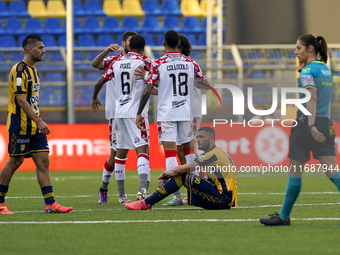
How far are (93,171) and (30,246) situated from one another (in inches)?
369

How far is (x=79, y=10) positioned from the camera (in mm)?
23438

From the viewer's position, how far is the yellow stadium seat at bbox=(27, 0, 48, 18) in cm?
2353

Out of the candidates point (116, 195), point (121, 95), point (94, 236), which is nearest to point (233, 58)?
point (116, 195)

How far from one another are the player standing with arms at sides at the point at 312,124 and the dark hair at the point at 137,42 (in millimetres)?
2495

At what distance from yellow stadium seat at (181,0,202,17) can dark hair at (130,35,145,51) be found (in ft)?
55.9

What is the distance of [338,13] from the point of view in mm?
12492

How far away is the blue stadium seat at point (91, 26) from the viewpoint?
22895 mm

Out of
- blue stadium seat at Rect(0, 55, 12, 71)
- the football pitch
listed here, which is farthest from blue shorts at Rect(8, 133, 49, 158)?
blue stadium seat at Rect(0, 55, 12, 71)

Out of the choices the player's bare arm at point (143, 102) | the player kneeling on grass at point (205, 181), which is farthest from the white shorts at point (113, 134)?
the player kneeling on grass at point (205, 181)

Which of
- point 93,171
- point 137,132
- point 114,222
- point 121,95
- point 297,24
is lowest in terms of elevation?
point 93,171

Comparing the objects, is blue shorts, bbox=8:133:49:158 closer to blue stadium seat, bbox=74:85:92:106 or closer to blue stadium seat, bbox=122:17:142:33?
blue stadium seat, bbox=74:85:92:106

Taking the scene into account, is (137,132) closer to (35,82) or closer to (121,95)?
(121,95)

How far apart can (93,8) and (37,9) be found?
229 centimetres

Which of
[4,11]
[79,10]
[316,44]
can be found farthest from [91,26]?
[316,44]
